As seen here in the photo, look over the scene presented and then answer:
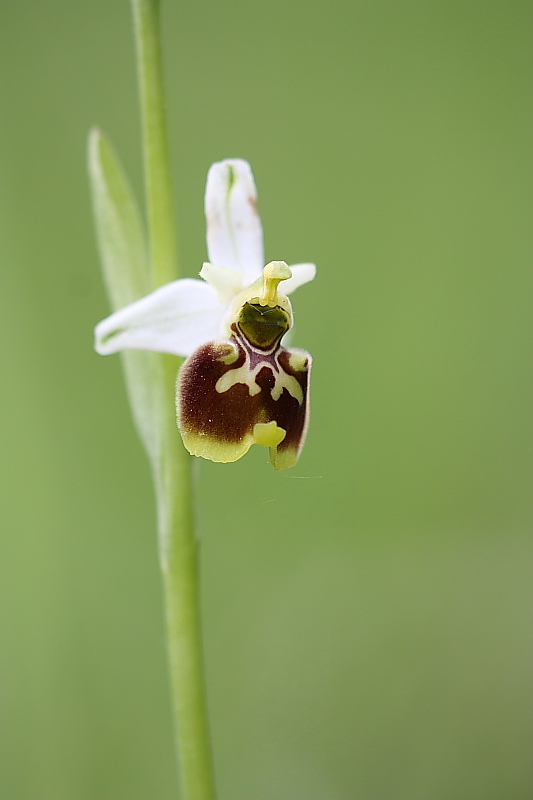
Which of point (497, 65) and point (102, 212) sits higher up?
point (497, 65)

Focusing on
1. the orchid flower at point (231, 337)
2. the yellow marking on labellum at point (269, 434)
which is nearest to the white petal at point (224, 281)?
the orchid flower at point (231, 337)

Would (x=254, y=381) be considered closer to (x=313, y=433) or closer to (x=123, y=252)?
(x=123, y=252)

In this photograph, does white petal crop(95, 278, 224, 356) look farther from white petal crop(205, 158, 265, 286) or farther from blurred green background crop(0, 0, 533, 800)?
Answer: blurred green background crop(0, 0, 533, 800)

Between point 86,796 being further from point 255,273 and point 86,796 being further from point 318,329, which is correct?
point 255,273

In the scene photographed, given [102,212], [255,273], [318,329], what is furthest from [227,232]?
[318,329]

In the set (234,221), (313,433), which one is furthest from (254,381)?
(313,433)

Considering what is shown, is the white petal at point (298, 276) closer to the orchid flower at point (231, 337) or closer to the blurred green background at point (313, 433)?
the orchid flower at point (231, 337)
